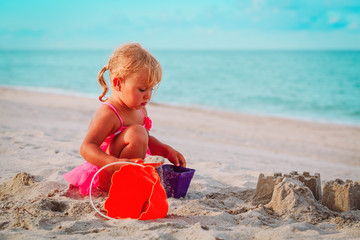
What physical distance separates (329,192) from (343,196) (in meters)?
0.10

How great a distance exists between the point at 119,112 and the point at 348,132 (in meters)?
7.16

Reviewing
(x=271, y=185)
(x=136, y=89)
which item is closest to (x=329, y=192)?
(x=271, y=185)

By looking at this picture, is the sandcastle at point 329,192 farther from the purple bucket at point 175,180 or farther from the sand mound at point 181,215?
the purple bucket at point 175,180

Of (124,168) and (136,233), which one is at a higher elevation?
(124,168)

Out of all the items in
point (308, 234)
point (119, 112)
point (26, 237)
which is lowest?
point (26, 237)

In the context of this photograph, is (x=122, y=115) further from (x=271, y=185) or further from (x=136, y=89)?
(x=271, y=185)

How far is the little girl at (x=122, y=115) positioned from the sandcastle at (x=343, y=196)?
4.52 feet

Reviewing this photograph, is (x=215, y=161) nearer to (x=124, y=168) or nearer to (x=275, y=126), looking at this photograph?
(x=124, y=168)

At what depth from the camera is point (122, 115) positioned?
2619 mm

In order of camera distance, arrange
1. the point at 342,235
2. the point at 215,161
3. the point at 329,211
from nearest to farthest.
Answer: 1. the point at 342,235
2. the point at 329,211
3. the point at 215,161

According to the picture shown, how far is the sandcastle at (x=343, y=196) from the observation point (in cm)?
258

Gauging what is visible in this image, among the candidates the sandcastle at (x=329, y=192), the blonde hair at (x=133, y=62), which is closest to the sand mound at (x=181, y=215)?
the sandcastle at (x=329, y=192)

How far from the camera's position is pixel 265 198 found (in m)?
2.75

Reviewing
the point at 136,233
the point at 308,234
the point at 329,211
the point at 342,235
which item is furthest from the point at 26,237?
the point at 329,211
